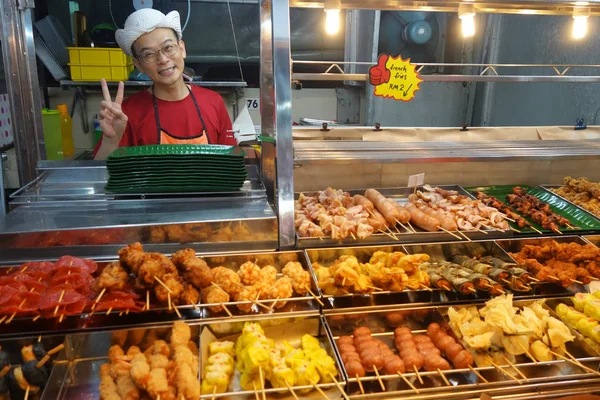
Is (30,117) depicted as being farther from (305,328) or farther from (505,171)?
(505,171)

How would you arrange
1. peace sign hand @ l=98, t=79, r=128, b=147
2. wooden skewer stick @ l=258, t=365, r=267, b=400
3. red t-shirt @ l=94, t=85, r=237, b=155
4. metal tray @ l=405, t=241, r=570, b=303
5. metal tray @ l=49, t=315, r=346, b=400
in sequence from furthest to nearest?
red t-shirt @ l=94, t=85, r=237, b=155 → peace sign hand @ l=98, t=79, r=128, b=147 → metal tray @ l=405, t=241, r=570, b=303 → metal tray @ l=49, t=315, r=346, b=400 → wooden skewer stick @ l=258, t=365, r=267, b=400

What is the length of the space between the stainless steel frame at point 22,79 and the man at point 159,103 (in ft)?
1.52

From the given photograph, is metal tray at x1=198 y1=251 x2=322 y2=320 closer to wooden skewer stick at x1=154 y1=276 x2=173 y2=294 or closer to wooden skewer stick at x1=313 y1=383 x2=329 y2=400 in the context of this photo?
wooden skewer stick at x1=154 y1=276 x2=173 y2=294

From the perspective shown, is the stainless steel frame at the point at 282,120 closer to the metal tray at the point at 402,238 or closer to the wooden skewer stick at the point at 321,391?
the metal tray at the point at 402,238

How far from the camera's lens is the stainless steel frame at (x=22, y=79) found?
3.02 metres

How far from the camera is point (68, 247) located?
2250mm

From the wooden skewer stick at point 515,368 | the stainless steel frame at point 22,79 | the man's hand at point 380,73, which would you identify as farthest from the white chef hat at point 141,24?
the wooden skewer stick at point 515,368

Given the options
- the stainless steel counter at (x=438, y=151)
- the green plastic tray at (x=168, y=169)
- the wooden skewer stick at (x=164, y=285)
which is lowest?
the wooden skewer stick at (x=164, y=285)

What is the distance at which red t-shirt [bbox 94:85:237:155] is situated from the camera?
377 cm

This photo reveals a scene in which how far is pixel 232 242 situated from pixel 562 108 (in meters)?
6.69

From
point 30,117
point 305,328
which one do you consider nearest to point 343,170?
point 305,328

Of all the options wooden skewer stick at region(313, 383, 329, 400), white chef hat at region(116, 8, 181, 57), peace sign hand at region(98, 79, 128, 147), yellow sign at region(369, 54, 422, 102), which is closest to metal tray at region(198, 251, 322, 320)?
wooden skewer stick at region(313, 383, 329, 400)

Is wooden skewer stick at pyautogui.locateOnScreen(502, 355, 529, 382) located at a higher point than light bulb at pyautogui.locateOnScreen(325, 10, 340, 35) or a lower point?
lower

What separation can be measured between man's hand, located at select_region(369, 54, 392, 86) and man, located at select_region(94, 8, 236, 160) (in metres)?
1.62
